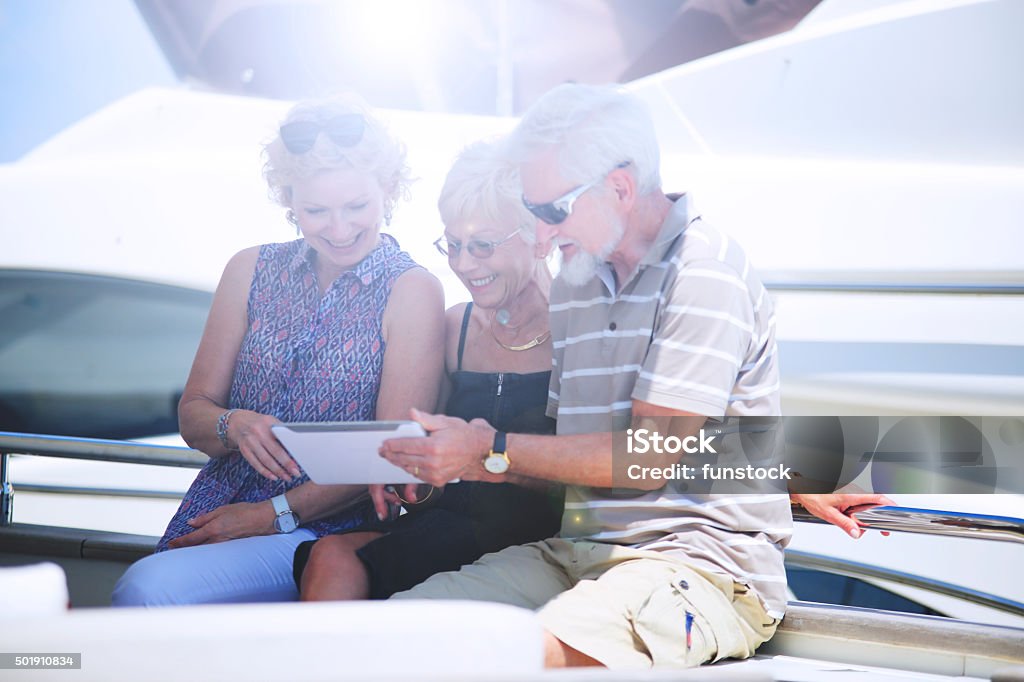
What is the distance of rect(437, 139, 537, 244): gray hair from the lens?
1.83m

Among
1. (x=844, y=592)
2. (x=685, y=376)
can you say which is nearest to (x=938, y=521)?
(x=844, y=592)

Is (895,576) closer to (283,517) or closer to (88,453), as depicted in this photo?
(283,517)

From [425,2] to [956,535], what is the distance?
1.53 metres

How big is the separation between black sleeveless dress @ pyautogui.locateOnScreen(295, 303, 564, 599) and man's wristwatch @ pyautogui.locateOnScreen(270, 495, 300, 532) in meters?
0.14

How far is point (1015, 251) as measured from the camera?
5.80ft

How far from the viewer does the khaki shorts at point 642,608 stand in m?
1.38

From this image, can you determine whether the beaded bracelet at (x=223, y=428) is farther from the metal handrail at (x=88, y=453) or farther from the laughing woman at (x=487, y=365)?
the laughing woman at (x=487, y=365)

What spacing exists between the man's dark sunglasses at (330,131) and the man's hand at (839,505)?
1.16 m

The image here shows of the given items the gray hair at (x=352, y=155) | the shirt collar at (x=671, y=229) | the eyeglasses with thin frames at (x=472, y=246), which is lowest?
the shirt collar at (x=671, y=229)

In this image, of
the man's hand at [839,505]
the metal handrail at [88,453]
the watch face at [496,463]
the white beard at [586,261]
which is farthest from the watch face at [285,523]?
the man's hand at [839,505]

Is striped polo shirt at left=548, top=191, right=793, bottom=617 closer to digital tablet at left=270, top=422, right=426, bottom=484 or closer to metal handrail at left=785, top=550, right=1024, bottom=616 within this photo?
digital tablet at left=270, top=422, right=426, bottom=484

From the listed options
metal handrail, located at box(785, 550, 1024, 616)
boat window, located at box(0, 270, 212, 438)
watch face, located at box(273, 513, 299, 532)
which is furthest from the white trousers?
metal handrail, located at box(785, 550, 1024, 616)

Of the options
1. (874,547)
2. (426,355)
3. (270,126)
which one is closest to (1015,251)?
(874,547)

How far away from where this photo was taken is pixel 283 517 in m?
1.86
